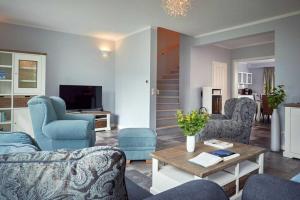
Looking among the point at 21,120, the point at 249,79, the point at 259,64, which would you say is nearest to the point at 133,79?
the point at 21,120

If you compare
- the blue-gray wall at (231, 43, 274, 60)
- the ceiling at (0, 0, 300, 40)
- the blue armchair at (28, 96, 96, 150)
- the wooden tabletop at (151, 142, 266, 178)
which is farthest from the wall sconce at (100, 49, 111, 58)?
the wooden tabletop at (151, 142, 266, 178)

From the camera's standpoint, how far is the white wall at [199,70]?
19.8 ft

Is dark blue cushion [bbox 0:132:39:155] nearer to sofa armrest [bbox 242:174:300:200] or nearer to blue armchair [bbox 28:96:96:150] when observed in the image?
sofa armrest [bbox 242:174:300:200]

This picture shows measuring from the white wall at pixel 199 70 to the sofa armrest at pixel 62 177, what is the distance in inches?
216

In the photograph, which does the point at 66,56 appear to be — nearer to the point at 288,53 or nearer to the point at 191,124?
the point at 191,124

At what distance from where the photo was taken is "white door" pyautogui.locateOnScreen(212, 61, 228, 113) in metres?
6.63

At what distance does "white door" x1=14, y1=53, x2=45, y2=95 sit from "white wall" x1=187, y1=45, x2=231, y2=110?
12.4ft

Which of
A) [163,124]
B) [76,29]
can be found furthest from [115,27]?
[163,124]

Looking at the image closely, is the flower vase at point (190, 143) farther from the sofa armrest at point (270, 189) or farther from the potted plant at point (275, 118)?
the potted plant at point (275, 118)

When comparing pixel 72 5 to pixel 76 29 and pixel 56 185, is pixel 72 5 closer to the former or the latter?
pixel 76 29

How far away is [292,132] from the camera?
354 centimetres

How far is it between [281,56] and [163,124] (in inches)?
129

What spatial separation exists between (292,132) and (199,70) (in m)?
Result: 3.16

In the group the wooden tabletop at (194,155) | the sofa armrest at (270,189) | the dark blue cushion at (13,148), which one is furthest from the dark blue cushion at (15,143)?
the wooden tabletop at (194,155)
